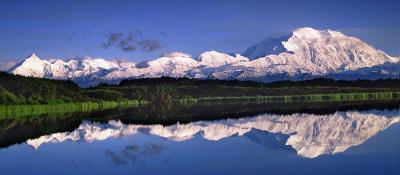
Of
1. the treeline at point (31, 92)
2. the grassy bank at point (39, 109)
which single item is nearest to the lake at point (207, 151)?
the grassy bank at point (39, 109)

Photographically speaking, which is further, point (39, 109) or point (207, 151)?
point (39, 109)

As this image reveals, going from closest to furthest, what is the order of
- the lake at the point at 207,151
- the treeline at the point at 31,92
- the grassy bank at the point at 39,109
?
the lake at the point at 207,151, the grassy bank at the point at 39,109, the treeline at the point at 31,92

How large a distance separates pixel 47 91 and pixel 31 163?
104 m

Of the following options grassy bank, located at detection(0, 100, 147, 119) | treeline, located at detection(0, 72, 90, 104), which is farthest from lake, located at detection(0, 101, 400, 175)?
treeline, located at detection(0, 72, 90, 104)

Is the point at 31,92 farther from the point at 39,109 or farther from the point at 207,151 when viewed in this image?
the point at 207,151

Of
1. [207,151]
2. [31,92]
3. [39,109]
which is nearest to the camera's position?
[207,151]

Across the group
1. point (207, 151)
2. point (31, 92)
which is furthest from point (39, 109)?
point (207, 151)

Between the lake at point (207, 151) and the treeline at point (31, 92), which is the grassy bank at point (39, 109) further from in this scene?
the lake at point (207, 151)

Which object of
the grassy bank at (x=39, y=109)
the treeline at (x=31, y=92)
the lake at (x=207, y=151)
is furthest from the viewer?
the treeline at (x=31, y=92)

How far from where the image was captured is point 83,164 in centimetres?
3400

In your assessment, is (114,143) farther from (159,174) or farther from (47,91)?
(47,91)

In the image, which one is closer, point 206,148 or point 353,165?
point 353,165

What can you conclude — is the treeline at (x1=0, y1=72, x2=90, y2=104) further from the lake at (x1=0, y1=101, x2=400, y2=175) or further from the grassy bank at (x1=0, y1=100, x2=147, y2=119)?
the lake at (x1=0, y1=101, x2=400, y2=175)

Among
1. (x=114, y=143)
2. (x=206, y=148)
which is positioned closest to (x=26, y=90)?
(x=114, y=143)
